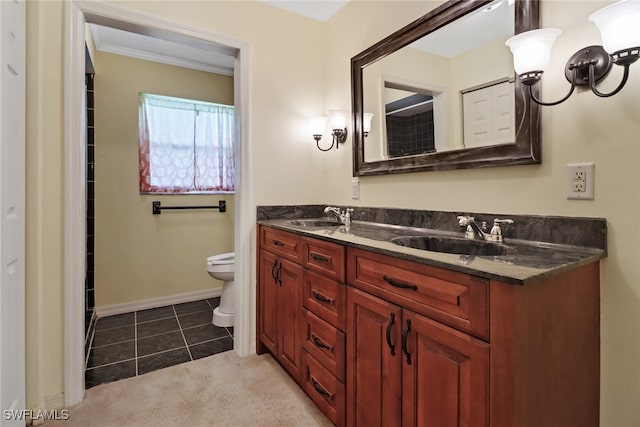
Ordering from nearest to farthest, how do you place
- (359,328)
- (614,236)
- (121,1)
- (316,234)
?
1. (614,236)
2. (359,328)
3. (316,234)
4. (121,1)

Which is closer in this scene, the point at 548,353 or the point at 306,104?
the point at 548,353

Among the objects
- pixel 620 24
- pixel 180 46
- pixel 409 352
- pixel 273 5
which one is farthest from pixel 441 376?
pixel 180 46

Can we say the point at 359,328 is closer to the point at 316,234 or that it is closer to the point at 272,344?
the point at 316,234

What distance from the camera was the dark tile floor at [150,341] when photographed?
2010 millimetres

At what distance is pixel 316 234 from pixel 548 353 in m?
0.95

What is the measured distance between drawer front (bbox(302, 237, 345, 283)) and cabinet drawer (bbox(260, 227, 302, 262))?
0.26 ft

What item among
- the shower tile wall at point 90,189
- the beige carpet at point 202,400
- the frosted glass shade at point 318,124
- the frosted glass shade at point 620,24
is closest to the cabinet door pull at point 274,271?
the beige carpet at point 202,400

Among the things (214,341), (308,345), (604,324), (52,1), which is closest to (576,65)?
(604,324)

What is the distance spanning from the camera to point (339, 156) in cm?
236

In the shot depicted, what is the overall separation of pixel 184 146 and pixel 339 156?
5.53 ft

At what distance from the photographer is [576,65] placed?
3.59ft

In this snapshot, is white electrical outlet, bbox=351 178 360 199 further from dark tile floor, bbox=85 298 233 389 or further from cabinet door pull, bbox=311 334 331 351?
dark tile floor, bbox=85 298 233 389

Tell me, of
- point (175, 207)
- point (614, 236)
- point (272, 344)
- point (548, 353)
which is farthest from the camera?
point (175, 207)

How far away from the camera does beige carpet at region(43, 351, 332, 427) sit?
1534mm
